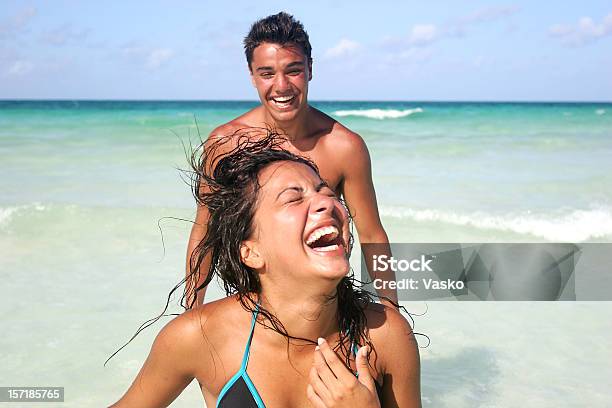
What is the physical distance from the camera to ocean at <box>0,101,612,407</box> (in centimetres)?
418

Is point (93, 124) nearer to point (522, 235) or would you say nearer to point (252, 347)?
point (522, 235)

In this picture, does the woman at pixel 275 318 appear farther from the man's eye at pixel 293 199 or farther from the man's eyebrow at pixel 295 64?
the man's eyebrow at pixel 295 64

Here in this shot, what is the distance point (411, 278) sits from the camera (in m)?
6.40

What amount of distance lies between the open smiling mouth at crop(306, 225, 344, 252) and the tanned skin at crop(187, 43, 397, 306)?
133cm

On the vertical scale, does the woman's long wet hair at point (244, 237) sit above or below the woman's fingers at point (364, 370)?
above

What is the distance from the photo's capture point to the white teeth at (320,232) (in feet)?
6.36

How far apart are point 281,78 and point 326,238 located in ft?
4.66

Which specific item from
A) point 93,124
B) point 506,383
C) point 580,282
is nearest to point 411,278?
point 580,282

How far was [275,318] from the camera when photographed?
2121mm

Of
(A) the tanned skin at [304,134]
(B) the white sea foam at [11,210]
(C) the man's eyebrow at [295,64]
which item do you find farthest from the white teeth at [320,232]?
(B) the white sea foam at [11,210]

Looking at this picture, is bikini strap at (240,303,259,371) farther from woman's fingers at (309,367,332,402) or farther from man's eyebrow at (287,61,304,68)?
man's eyebrow at (287,61,304,68)

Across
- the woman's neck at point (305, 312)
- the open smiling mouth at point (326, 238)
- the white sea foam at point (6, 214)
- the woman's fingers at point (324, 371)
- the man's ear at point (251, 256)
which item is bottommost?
the white sea foam at point (6, 214)

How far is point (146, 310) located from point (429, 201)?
4847 millimetres
